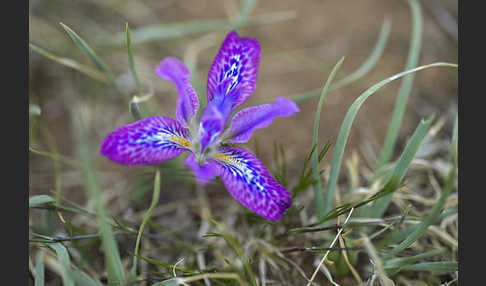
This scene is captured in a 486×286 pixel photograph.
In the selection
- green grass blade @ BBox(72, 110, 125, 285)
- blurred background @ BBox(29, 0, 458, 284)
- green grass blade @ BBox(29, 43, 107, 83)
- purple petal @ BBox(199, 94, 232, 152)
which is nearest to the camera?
green grass blade @ BBox(72, 110, 125, 285)

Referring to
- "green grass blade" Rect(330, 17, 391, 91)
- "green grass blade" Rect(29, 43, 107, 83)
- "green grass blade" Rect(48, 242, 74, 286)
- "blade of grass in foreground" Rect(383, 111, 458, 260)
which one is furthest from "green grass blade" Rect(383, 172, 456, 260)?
"green grass blade" Rect(29, 43, 107, 83)

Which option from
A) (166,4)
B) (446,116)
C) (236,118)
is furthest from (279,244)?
(166,4)

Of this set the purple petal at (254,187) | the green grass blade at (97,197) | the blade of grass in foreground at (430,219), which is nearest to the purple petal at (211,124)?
the purple petal at (254,187)

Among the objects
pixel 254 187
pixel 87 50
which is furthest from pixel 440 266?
pixel 87 50

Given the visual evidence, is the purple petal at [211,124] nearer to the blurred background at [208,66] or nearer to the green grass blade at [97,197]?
the green grass blade at [97,197]

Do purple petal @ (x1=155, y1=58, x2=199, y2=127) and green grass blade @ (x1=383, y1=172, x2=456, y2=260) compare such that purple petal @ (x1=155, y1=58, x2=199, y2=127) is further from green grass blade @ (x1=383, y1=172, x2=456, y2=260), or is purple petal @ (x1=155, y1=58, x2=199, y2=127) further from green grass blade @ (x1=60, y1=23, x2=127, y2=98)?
green grass blade @ (x1=383, y1=172, x2=456, y2=260)

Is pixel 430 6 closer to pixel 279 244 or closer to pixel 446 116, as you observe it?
pixel 446 116
